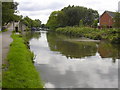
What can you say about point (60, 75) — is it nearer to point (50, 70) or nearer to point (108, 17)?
point (50, 70)

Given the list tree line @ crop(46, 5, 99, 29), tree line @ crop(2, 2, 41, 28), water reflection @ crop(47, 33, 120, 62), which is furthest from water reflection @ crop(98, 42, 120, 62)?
tree line @ crop(46, 5, 99, 29)

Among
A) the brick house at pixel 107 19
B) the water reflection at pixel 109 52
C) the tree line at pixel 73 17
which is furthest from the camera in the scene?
the tree line at pixel 73 17

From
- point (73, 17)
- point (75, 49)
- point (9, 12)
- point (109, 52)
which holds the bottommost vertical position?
point (109, 52)

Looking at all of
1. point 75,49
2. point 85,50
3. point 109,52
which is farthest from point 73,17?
point 109,52

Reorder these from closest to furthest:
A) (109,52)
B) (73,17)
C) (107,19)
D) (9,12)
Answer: (109,52) < (9,12) < (107,19) < (73,17)

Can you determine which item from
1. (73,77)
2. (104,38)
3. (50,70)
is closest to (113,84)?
(73,77)

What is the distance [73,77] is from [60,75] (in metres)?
0.80

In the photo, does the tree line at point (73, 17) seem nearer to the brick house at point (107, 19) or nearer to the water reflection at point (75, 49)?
the brick house at point (107, 19)

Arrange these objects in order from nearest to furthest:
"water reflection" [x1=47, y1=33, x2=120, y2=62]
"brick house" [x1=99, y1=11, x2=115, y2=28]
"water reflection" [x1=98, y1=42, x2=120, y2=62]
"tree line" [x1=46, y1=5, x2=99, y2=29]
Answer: "water reflection" [x1=98, y1=42, x2=120, y2=62]
"water reflection" [x1=47, y1=33, x2=120, y2=62]
"brick house" [x1=99, y1=11, x2=115, y2=28]
"tree line" [x1=46, y1=5, x2=99, y2=29]

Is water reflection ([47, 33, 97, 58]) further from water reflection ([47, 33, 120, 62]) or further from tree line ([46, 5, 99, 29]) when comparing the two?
tree line ([46, 5, 99, 29])

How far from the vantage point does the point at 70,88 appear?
9344 millimetres

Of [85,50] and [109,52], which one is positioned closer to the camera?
[109,52]

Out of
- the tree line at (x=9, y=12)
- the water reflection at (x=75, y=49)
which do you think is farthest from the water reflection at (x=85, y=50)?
the tree line at (x=9, y=12)

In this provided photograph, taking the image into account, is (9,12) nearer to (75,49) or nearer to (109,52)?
(75,49)
